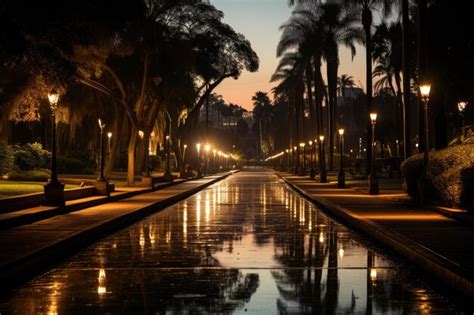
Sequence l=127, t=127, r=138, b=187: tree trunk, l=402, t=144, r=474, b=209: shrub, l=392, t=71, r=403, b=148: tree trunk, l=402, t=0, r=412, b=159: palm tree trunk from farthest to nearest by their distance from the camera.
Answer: l=392, t=71, r=403, b=148: tree trunk, l=127, t=127, r=138, b=187: tree trunk, l=402, t=0, r=412, b=159: palm tree trunk, l=402, t=144, r=474, b=209: shrub

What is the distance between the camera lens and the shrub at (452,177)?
984 inches

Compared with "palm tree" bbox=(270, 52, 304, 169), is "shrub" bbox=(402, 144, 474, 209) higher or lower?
lower

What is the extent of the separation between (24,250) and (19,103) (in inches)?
1032

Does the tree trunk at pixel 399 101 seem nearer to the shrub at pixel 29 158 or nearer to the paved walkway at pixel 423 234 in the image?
the shrub at pixel 29 158

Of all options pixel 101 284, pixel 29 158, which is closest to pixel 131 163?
pixel 29 158

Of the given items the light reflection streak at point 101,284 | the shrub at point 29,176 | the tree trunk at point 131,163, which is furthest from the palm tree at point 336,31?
the light reflection streak at point 101,284

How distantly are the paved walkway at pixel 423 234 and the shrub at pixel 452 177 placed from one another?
74 centimetres

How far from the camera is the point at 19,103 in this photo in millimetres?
40469

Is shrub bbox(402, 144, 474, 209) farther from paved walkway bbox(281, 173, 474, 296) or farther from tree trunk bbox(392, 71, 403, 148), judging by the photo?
tree trunk bbox(392, 71, 403, 148)

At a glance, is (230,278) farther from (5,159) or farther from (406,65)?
(406,65)

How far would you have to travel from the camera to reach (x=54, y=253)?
15.9 meters

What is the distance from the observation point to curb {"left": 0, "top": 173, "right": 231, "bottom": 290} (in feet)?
41.9

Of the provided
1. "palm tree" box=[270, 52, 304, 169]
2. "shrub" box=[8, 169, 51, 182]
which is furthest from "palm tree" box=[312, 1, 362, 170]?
"shrub" box=[8, 169, 51, 182]

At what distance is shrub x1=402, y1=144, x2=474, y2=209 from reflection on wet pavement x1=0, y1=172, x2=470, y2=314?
16.6ft
